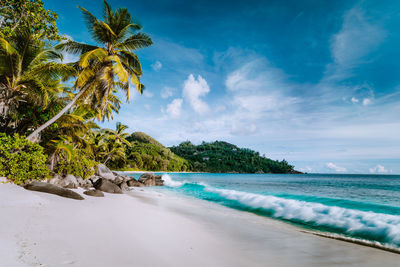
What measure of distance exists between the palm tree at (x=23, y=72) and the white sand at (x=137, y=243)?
757cm

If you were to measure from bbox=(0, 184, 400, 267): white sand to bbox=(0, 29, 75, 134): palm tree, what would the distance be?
7575 mm

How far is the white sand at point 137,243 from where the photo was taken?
305 cm

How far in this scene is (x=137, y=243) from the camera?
392 cm

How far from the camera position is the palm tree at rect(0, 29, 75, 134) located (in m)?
10.2

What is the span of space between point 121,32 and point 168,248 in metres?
13.0

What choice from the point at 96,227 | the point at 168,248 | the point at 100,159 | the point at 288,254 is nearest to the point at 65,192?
the point at 96,227

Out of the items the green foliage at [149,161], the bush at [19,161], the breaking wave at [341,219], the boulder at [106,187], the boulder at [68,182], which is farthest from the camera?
the green foliage at [149,161]

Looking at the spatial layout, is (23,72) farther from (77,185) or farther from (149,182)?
(149,182)

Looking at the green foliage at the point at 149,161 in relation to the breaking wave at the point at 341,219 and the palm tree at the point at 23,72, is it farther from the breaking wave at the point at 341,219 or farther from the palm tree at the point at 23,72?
the breaking wave at the point at 341,219

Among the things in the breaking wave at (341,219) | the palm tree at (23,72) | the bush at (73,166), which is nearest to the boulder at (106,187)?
the bush at (73,166)

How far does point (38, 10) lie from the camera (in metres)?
7.34

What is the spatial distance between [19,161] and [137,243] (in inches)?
305

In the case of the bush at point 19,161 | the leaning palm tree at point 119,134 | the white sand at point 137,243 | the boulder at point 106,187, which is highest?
the leaning palm tree at point 119,134

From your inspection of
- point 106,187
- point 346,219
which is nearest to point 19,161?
point 106,187
